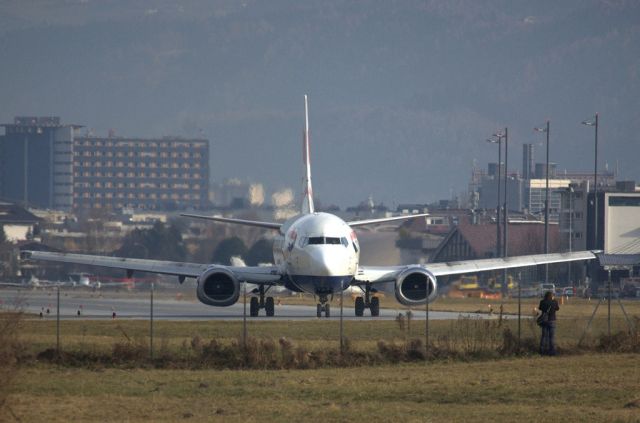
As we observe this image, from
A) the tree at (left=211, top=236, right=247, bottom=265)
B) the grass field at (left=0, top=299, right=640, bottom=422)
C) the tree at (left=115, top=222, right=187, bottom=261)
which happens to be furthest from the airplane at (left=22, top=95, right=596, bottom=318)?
the tree at (left=115, top=222, right=187, bottom=261)

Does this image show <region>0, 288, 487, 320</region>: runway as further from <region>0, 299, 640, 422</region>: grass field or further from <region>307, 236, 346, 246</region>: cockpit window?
<region>0, 299, 640, 422</region>: grass field

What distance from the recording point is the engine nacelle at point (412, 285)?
6056cm

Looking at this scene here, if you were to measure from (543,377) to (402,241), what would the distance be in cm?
8933

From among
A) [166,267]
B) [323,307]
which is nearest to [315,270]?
[323,307]

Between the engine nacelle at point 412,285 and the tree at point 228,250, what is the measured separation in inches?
1988

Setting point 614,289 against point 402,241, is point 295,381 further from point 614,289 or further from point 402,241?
point 402,241

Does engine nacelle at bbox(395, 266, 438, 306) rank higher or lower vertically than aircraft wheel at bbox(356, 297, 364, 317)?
higher

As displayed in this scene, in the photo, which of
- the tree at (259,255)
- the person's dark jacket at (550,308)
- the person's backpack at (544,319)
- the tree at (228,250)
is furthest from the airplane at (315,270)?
the tree at (228,250)

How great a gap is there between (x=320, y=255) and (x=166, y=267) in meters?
8.49

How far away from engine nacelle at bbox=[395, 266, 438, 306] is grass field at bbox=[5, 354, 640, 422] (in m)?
22.6

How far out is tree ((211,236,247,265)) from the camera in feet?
367

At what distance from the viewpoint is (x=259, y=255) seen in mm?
109812

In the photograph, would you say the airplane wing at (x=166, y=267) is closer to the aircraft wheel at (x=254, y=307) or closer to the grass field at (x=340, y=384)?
the aircraft wheel at (x=254, y=307)

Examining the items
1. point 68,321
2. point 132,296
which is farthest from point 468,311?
point 132,296
